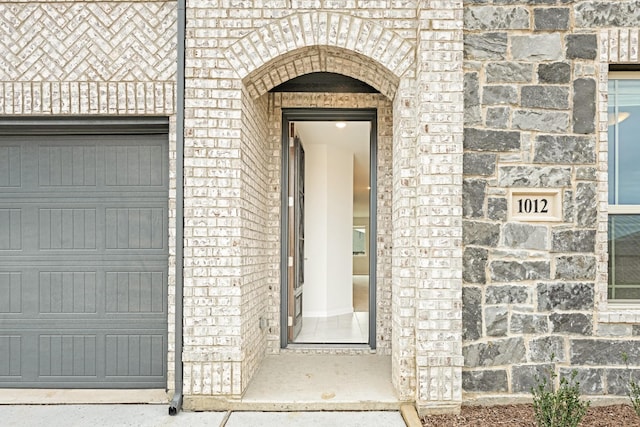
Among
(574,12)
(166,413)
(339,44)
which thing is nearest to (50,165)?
(166,413)

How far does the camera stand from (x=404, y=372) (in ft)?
9.48

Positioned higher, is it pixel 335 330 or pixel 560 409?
pixel 560 409

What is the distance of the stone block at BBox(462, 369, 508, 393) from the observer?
2850 mm

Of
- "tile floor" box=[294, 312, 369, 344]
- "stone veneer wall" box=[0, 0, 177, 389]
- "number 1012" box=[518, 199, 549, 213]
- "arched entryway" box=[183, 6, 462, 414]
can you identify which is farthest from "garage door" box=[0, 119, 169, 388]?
"number 1012" box=[518, 199, 549, 213]

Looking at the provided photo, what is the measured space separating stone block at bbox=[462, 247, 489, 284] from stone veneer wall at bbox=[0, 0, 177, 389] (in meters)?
2.45

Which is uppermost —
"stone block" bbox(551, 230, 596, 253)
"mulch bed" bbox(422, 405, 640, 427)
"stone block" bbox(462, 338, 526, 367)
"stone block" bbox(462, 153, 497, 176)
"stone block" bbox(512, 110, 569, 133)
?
"stone block" bbox(512, 110, 569, 133)

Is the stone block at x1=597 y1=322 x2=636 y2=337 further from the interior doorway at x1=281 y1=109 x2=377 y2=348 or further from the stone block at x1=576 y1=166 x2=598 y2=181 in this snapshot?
the interior doorway at x1=281 y1=109 x2=377 y2=348

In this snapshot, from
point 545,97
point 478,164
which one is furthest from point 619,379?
point 545,97

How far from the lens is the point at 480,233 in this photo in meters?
2.86

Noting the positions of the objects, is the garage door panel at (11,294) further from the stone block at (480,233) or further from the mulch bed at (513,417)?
the stone block at (480,233)

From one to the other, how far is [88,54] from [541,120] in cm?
342

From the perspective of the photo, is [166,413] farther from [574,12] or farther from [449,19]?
[574,12]

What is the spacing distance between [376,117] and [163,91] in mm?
2038

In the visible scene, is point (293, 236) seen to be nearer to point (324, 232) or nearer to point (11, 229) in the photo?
point (324, 232)
